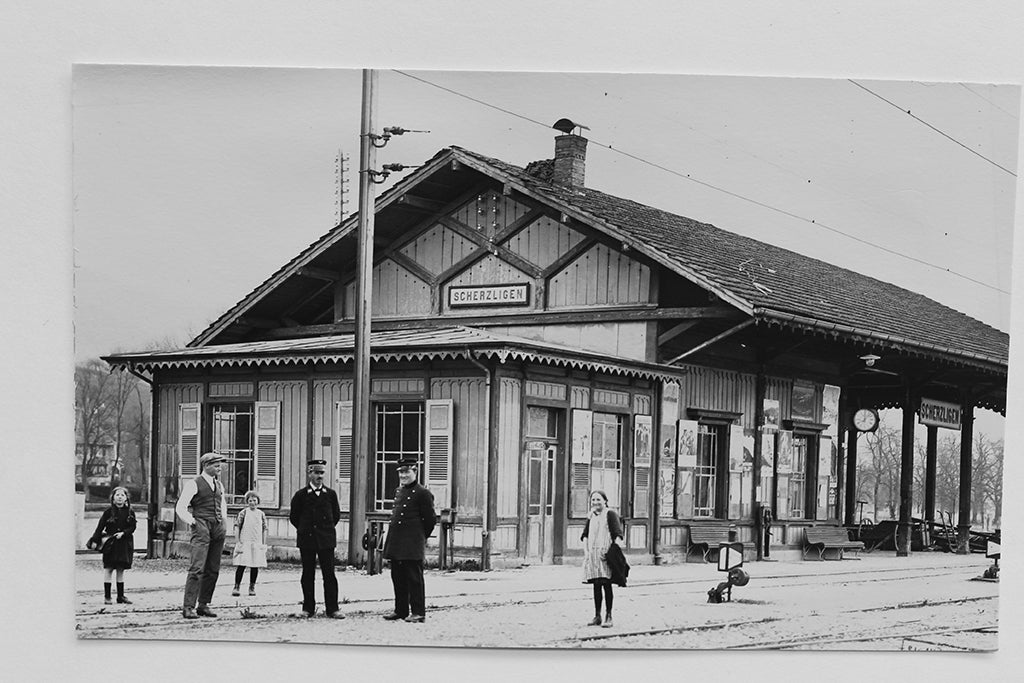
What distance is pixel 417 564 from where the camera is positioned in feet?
41.1

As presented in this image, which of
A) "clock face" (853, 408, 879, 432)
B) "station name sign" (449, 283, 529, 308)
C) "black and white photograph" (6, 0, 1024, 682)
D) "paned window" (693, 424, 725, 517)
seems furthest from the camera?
"clock face" (853, 408, 879, 432)

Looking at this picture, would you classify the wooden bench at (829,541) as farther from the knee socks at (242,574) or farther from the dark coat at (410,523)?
the knee socks at (242,574)

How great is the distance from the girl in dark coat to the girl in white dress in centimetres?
338

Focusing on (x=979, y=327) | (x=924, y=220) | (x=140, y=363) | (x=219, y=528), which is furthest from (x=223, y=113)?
(x=979, y=327)

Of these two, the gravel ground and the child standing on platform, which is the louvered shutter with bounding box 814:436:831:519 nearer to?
the gravel ground

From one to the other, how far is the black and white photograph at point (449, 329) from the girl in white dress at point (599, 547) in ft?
0.09

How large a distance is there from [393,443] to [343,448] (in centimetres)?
49

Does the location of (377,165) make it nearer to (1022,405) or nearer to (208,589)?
(208,589)

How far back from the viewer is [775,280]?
15633 mm

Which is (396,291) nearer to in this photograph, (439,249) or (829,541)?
(439,249)

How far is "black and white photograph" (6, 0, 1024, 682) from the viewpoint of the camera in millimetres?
12156

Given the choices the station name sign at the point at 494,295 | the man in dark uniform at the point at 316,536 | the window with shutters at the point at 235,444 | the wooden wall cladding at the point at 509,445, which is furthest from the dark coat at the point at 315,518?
the station name sign at the point at 494,295

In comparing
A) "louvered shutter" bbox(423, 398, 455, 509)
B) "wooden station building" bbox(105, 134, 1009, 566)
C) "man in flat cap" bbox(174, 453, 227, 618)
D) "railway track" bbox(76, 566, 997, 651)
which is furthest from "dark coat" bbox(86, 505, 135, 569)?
"louvered shutter" bbox(423, 398, 455, 509)

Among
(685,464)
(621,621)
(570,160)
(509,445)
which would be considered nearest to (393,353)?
(509,445)
